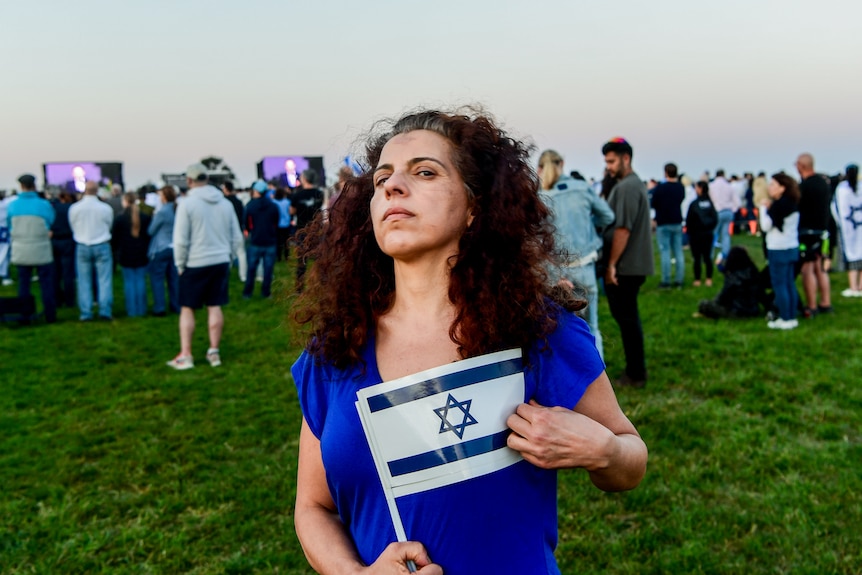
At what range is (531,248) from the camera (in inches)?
68.9

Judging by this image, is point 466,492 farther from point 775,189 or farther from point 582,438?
point 775,189

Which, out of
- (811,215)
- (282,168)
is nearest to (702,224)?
(811,215)

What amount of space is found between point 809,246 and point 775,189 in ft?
3.49

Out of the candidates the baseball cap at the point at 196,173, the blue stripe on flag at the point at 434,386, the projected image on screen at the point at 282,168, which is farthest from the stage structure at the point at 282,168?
the blue stripe on flag at the point at 434,386

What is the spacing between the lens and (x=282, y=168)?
23750 mm

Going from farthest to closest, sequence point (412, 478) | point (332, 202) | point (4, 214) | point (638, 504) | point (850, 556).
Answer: point (4, 214), point (638, 504), point (850, 556), point (332, 202), point (412, 478)

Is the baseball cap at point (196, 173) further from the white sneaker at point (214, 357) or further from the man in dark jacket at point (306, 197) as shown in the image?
the man in dark jacket at point (306, 197)

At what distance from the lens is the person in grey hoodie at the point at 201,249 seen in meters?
6.95

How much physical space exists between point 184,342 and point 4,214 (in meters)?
9.21

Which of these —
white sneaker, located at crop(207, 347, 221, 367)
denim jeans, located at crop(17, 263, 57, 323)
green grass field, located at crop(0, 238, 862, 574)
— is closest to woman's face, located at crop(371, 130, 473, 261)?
green grass field, located at crop(0, 238, 862, 574)

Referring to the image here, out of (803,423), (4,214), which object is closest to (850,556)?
(803,423)

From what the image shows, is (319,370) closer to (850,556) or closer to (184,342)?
(850,556)

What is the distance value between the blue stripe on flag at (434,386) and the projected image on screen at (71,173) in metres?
24.5

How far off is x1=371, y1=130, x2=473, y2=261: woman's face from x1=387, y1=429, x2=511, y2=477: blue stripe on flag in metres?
0.45
